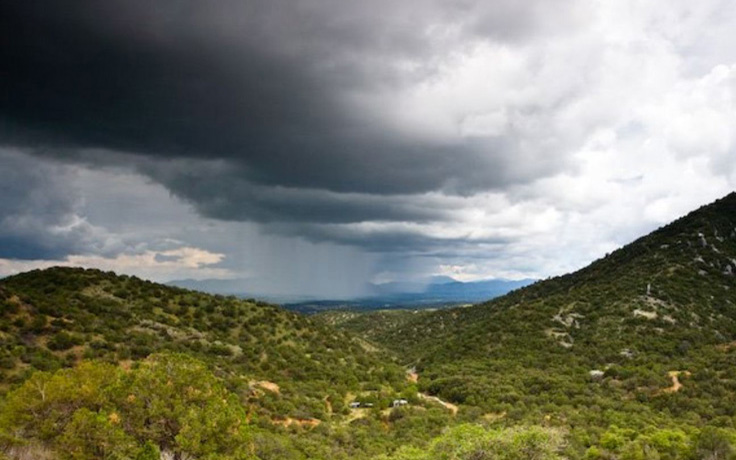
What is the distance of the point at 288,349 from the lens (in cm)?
5547

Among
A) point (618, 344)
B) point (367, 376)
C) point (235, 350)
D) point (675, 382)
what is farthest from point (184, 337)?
point (618, 344)

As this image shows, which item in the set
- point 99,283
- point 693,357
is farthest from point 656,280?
point 99,283

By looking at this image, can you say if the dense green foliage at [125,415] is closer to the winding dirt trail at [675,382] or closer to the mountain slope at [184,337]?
the mountain slope at [184,337]

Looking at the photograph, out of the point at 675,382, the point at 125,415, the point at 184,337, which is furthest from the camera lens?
the point at 675,382

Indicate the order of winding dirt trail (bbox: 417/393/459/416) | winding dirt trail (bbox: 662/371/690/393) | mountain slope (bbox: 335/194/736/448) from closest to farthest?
1. winding dirt trail (bbox: 417/393/459/416)
2. mountain slope (bbox: 335/194/736/448)
3. winding dirt trail (bbox: 662/371/690/393)

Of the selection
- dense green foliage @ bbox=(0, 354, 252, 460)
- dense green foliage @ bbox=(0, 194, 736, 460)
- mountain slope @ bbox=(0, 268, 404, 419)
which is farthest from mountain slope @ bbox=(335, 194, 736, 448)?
dense green foliage @ bbox=(0, 354, 252, 460)

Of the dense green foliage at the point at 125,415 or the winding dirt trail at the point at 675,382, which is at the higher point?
the dense green foliage at the point at 125,415

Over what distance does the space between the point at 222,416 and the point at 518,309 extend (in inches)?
2872

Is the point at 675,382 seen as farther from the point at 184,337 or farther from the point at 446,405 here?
the point at 184,337

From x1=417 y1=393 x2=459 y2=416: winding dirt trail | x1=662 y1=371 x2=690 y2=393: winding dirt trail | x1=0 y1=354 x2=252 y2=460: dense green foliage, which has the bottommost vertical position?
x1=417 y1=393 x2=459 y2=416: winding dirt trail

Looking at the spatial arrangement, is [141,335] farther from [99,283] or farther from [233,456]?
[233,456]

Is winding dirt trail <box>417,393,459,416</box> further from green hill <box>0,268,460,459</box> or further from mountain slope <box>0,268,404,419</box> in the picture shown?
mountain slope <box>0,268,404,419</box>

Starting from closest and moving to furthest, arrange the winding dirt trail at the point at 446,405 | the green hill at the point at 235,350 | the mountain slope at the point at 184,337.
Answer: the green hill at the point at 235,350 < the mountain slope at the point at 184,337 < the winding dirt trail at the point at 446,405

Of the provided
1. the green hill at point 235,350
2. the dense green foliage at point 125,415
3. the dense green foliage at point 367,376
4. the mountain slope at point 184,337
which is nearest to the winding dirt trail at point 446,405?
the dense green foliage at point 367,376
